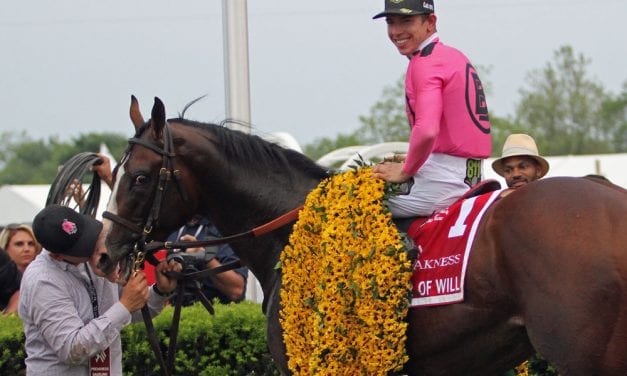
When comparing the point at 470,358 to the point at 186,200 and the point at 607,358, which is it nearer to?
the point at 607,358

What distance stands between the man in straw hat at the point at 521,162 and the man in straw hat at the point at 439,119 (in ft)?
5.82

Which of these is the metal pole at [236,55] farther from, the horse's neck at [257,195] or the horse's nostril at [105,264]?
the horse's nostril at [105,264]

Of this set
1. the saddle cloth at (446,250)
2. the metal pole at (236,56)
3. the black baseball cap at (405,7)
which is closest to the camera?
the saddle cloth at (446,250)

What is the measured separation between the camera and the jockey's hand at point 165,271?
5.29 meters

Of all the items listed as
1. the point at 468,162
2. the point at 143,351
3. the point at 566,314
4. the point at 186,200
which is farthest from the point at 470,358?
the point at 143,351

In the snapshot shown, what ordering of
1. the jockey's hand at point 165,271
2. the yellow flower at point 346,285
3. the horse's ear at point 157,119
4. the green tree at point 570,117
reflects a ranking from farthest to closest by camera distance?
the green tree at point 570,117, the jockey's hand at point 165,271, the horse's ear at point 157,119, the yellow flower at point 346,285

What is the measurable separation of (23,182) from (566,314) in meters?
91.3

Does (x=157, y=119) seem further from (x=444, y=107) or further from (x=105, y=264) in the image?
(x=444, y=107)

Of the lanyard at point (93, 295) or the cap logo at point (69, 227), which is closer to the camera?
the cap logo at point (69, 227)

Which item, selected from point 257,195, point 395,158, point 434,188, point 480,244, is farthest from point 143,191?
point 480,244

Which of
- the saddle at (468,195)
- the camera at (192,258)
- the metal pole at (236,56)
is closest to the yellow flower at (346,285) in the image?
the saddle at (468,195)

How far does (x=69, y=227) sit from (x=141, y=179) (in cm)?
44

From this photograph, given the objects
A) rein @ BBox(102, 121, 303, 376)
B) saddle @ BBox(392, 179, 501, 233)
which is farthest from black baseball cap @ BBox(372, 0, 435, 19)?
rein @ BBox(102, 121, 303, 376)

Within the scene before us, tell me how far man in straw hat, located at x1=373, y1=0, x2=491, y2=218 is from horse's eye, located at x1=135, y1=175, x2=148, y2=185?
3.89 ft
